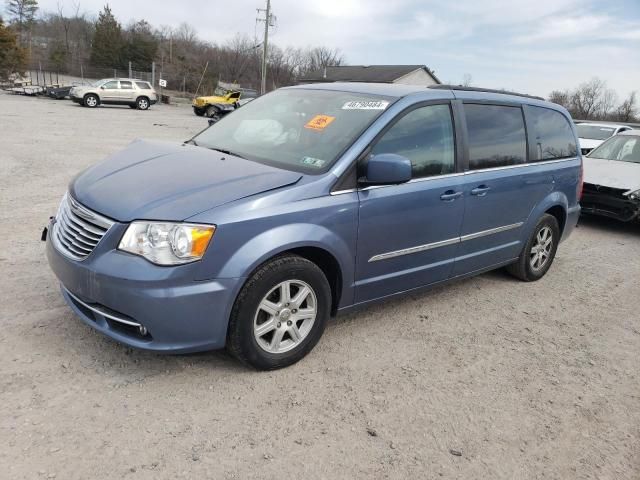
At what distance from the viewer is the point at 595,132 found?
15.2 metres

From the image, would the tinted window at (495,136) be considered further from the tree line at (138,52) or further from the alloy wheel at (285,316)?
the tree line at (138,52)

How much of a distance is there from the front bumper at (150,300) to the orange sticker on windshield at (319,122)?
4.54 ft

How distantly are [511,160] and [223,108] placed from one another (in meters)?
26.8

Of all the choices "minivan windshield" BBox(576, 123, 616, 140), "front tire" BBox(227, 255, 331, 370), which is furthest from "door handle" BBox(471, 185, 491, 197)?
"minivan windshield" BBox(576, 123, 616, 140)

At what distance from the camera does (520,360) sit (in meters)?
3.72

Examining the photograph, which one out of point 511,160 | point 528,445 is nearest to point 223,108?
point 511,160

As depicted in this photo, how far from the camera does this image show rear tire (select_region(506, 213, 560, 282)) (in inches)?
204

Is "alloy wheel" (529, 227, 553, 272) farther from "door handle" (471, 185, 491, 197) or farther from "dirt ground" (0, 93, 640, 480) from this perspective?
"door handle" (471, 185, 491, 197)

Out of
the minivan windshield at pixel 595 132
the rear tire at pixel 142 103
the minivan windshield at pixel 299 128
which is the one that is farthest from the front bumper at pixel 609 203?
the rear tire at pixel 142 103

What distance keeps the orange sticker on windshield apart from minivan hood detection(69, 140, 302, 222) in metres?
0.56

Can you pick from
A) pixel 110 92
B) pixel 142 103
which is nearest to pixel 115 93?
pixel 110 92

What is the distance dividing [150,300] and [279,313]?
0.78m

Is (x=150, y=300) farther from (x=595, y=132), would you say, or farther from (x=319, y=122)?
(x=595, y=132)

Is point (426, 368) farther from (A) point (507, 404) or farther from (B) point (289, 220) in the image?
(B) point (289, 220)
